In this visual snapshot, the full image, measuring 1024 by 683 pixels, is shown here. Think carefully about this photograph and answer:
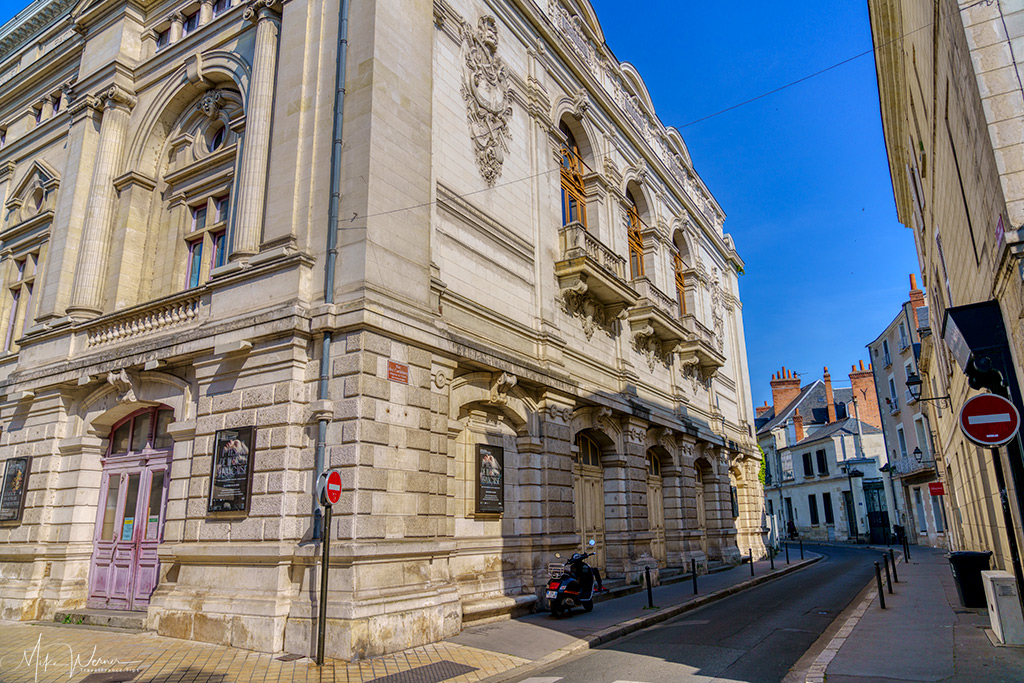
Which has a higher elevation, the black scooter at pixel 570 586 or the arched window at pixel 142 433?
the arched window at pixel 142 433

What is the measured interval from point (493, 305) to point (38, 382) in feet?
32.4

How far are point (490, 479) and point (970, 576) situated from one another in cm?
861

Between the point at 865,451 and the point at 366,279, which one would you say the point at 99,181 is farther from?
the point at 865,451

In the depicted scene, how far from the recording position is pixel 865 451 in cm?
4791

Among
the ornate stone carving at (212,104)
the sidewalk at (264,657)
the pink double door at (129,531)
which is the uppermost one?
the ornate stone carving at (212,104)

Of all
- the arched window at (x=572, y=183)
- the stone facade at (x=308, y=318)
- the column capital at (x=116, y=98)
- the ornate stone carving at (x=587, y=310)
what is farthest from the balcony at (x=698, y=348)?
the column capital at (x=116, y=98)

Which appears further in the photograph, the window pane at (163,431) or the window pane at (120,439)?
the window pane at (120,439)

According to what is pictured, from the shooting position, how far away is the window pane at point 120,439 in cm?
1323

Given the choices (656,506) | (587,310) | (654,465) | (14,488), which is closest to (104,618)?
(14,488)

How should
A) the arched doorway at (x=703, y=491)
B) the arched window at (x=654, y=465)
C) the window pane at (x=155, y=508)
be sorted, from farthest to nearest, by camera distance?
1. the arched doorway at (x=703, y=491)
2. the arched window at (x=654, y=465)
3. the window pane at (x=155, y=508)

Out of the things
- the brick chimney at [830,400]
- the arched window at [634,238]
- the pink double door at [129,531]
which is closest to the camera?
the pink double door at [129,531]

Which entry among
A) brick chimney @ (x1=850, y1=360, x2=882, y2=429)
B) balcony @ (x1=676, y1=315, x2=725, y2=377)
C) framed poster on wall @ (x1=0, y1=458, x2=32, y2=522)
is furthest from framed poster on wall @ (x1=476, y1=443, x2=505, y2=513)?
brick chimney @ (x1=850, y1=360, x2=882, y2=429)

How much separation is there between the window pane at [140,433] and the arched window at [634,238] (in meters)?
15.5

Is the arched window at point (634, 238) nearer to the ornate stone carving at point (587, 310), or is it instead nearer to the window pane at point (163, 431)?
the ornate stone carving at point (587, 310)
